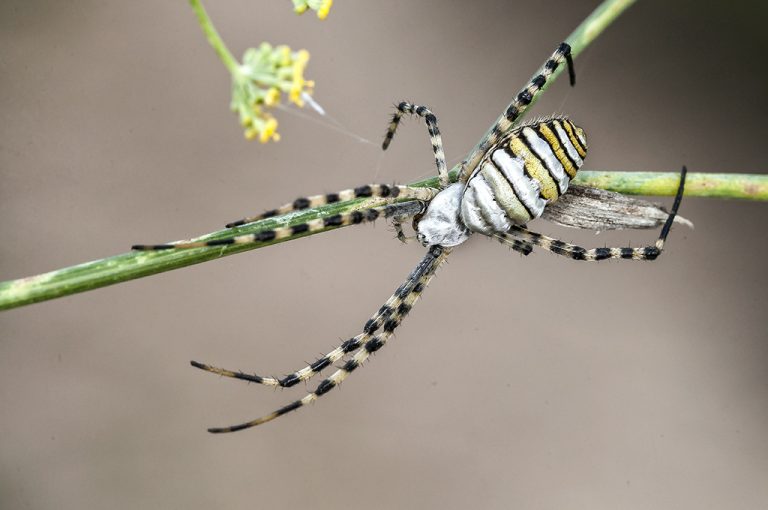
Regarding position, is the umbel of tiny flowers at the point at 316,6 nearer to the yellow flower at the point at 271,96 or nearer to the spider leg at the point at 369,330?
the yellow flower at the point at 271,96

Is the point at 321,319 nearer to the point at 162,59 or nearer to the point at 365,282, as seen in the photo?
the point at 365,282

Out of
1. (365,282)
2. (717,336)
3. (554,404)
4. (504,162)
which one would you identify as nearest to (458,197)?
(504,162)

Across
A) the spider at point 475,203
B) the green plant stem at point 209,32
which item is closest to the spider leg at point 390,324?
the spider at point 475,203

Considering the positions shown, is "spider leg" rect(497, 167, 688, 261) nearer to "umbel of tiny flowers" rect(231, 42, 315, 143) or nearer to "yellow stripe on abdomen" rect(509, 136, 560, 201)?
"yellow stripe on abdomen" rect(509, 136, 560, 201)

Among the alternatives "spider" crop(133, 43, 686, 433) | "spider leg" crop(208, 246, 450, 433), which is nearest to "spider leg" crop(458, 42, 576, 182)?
"spider" crop(133, 43, 686, 433)

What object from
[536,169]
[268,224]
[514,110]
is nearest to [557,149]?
[536,169]

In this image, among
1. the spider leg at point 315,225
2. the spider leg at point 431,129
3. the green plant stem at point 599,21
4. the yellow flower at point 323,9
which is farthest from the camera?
the spider leg at point 431,129
